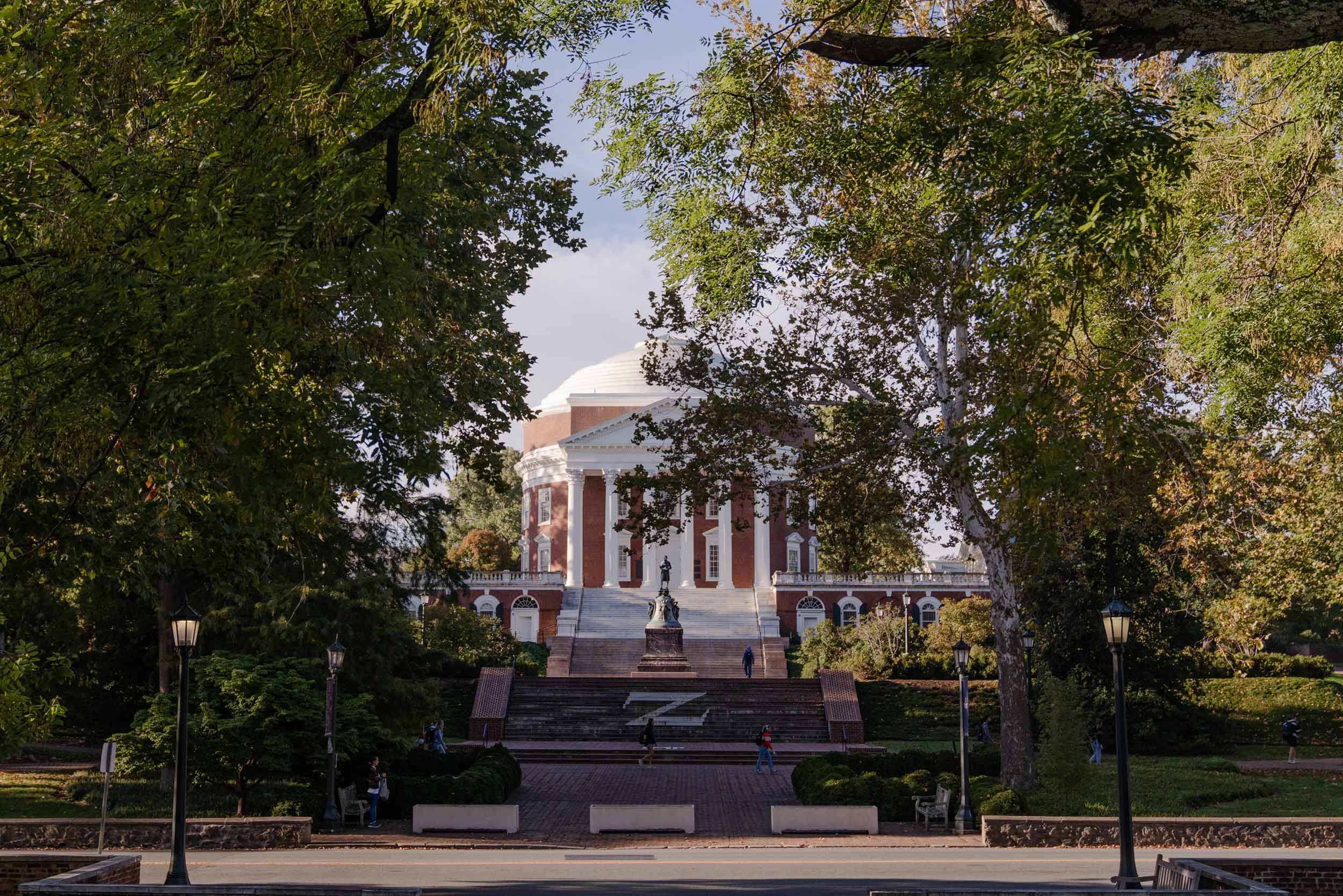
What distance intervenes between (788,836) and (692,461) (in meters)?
7.02

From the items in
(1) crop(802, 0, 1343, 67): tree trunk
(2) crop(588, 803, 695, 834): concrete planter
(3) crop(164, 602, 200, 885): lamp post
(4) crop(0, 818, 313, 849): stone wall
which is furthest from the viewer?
(2) crop(588, 803, 695, 834): concrete planter

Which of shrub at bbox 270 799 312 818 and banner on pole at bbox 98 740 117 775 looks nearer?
banner on pole at bbox 98 740 117 775

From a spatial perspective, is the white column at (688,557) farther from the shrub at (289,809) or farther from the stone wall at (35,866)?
the stone wall at (35,866)

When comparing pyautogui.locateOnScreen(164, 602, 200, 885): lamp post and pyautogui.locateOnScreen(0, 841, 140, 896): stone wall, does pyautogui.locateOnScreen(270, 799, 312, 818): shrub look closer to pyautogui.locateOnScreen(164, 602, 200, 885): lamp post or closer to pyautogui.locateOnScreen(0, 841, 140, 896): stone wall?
pyautogui.locateOnScreen(164, 602, 200, 885): lamp post

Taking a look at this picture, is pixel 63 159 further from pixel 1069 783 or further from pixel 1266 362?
pixel 1069 783

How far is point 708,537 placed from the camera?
229ft

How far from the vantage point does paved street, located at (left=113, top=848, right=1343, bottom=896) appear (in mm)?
15648

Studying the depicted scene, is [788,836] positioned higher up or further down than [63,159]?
further down

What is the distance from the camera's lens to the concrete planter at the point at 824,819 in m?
21.5

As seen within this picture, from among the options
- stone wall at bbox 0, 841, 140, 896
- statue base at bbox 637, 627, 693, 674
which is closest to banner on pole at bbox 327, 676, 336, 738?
stone wall at bbox 0, 841, 140, 896

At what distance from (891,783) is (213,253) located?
18.9 metres

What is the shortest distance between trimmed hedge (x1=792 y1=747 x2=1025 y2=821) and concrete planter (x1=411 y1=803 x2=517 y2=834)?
5735 millimetres

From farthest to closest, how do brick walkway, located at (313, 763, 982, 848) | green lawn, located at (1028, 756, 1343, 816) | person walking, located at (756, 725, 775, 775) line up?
person walking, located at (756, 725, 775, 775)
green lawn, located at (1028, 756, 1343, 816)
brick walkway, located at (313, 763, 982, 848)

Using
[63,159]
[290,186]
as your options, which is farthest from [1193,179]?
[63,159]
